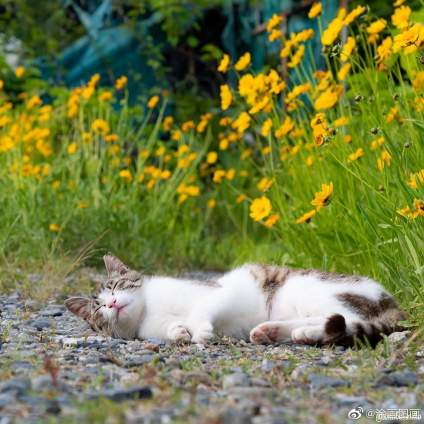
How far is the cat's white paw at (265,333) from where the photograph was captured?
283cm

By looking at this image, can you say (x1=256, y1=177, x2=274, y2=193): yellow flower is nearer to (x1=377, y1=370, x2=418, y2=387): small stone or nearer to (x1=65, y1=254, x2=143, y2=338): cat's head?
(x1=65, y1=254, x2=143, y2=338): cat's head

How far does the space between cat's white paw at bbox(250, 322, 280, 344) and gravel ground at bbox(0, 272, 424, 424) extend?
0.04m

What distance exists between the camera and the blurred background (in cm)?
804

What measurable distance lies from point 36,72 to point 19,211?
3.44 m

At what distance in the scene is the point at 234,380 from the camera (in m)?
2.03

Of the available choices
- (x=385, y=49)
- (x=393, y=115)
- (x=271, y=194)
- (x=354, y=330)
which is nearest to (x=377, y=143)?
(x=393, y=115)

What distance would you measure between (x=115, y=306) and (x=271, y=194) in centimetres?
161

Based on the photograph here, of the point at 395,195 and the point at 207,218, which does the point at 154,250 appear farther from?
the point at 395,195

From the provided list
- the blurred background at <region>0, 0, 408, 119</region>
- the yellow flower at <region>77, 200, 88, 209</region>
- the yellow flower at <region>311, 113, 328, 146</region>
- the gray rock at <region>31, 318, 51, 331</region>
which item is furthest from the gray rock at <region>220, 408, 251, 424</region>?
the blurred background at <region>0, 0, 408, 119</region>

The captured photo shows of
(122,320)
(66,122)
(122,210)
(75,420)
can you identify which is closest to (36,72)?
(66,122)

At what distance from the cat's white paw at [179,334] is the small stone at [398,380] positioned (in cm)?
96

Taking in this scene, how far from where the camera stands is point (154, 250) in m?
5.32

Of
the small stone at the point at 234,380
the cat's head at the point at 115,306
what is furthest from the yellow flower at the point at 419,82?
the small stone at the point at 234,380

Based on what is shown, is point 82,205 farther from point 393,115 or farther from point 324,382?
point 324,382
